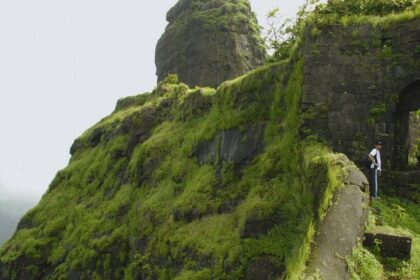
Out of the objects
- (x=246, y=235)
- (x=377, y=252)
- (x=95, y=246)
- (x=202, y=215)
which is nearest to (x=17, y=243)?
(x=95, y=246)

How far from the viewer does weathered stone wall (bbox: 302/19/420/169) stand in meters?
12.9

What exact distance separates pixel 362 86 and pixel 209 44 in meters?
25.1

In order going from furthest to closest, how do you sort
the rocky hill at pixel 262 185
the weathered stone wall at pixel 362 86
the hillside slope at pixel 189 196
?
the weathered stone wall at pixel 362 86 → the hillside slope at pixel 189 196 → the rocky hill at pixel 262 185

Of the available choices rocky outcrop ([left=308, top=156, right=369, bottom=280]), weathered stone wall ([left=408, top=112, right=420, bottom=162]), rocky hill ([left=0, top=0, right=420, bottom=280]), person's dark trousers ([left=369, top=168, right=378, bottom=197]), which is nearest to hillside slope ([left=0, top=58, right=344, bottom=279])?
rocky hill ([left=0, top=0, right=420, bottom=280])

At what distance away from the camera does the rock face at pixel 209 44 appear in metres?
36.8

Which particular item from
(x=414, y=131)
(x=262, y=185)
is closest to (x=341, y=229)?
(x=262, y=185)

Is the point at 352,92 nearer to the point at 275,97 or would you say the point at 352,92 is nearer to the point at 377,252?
the point at 275,97

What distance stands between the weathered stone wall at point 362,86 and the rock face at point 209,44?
75.7 feet

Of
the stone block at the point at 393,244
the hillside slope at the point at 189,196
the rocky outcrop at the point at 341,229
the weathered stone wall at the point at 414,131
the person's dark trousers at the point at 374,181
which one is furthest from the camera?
the weathered stone wall at the point at 414,131

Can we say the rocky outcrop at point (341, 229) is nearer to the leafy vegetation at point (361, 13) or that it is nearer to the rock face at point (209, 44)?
the leafy vegetation at point (361, 13)

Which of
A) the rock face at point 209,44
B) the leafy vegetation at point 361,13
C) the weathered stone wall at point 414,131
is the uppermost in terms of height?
the rock face at point 209,44

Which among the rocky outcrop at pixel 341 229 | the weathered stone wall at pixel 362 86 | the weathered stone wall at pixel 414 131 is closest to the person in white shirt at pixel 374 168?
the weathered stone wall at pixel 362 86

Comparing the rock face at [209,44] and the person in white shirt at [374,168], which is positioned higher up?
the rock face at [209,44]

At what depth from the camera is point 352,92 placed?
13.2 metres
